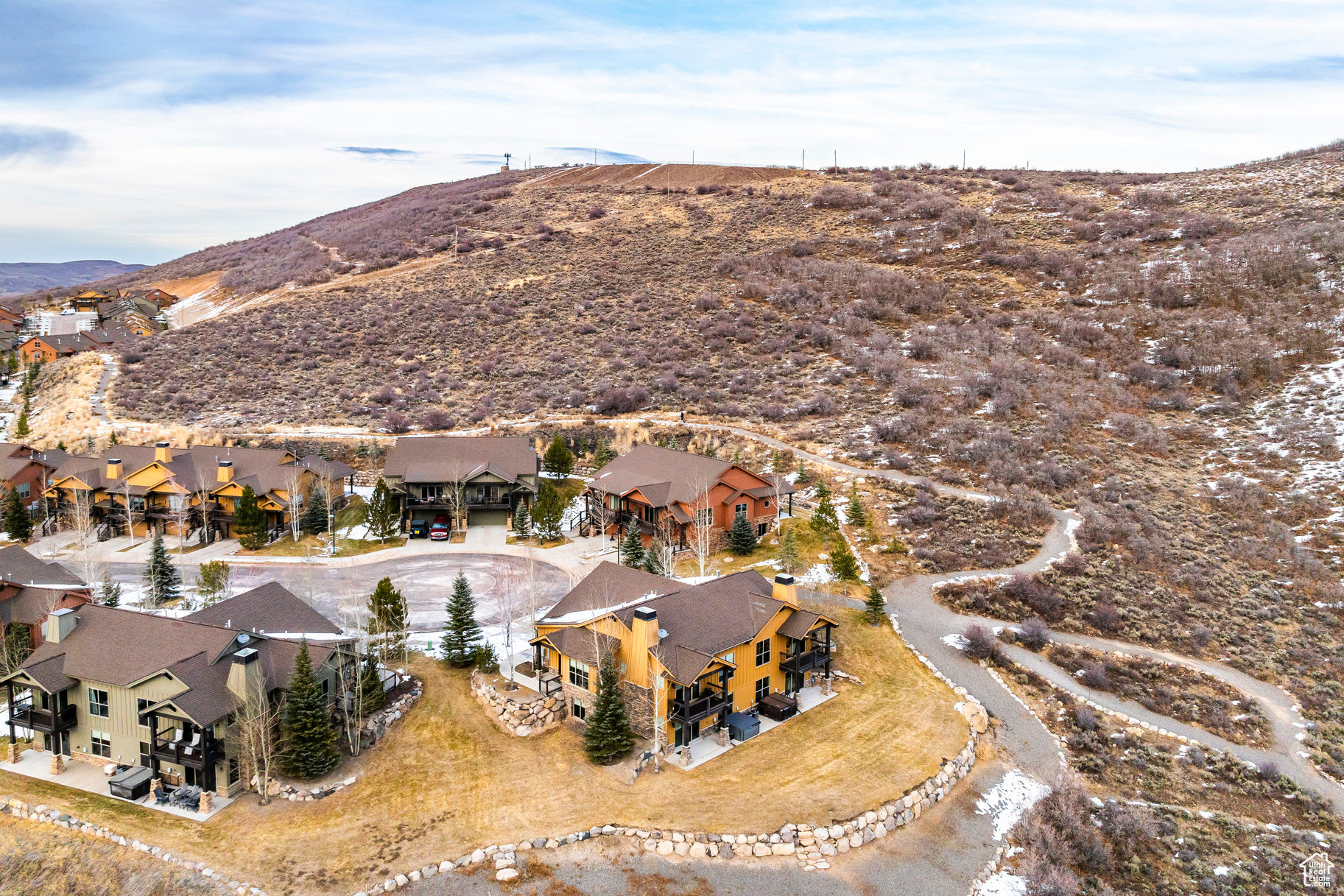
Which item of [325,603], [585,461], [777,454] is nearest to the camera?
[325,603]

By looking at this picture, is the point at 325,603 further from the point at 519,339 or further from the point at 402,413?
the point at 519,339

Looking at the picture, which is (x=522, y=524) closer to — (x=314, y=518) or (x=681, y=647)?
(x=314, y=518)

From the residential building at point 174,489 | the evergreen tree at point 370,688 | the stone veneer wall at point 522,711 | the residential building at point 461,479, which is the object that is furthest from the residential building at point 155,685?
the residential building at point 461,479

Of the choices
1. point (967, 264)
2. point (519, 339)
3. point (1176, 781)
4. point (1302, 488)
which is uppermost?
point (967, 264)

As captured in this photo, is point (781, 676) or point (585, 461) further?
point (585, 461)

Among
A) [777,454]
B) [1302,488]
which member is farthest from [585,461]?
[1302,488]
